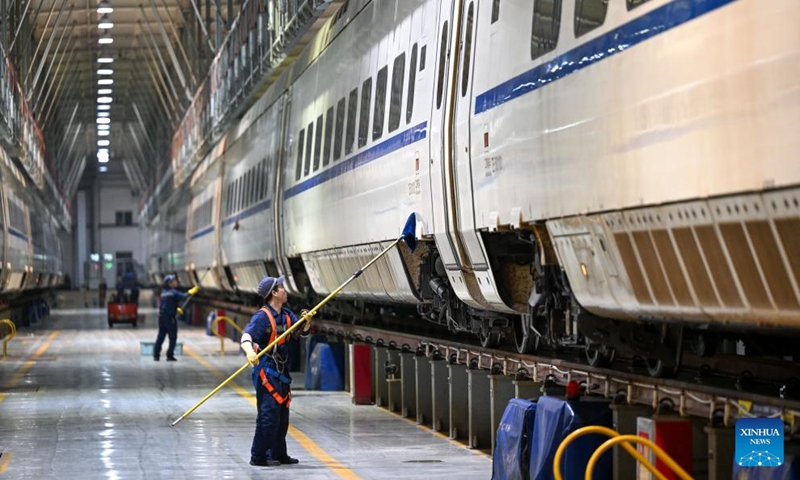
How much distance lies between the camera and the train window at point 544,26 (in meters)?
9.95

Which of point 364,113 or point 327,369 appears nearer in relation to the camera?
point 364,113

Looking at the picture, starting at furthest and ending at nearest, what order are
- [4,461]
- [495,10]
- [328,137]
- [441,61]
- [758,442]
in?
1. [328,137]
2. [4,461]
3. [441,61]
4. [495,10]
5. [758,442]

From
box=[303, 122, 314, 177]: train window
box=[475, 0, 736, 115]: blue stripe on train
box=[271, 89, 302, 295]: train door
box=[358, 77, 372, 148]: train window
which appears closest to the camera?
box=[475, 0, 736, 115]: blue stripe on train

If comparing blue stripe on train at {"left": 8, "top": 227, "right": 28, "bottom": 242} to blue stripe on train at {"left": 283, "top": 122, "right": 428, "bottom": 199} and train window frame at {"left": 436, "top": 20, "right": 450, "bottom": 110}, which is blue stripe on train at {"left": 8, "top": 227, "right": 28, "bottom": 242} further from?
train window frame at {"left": 436, "top": 20, "right": 450, "bottom": 110}

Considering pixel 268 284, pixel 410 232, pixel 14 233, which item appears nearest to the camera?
pixel 268 284

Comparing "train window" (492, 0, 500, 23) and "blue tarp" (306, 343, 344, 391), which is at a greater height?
"train window" (492, 0, 500, 23)

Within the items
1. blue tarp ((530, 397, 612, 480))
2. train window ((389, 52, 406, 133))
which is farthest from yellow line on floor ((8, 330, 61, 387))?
blue tarp ((530, 397, 612, 480))

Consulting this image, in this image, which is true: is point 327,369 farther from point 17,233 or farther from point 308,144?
point 17,233

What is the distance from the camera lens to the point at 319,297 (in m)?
25.2

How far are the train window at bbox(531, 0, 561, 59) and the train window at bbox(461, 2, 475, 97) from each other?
5.91 feet

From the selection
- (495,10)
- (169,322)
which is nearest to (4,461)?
(495,10)

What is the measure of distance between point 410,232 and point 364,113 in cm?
346

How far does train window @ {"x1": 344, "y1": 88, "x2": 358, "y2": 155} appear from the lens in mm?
18234

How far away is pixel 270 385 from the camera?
13922 millimetres
